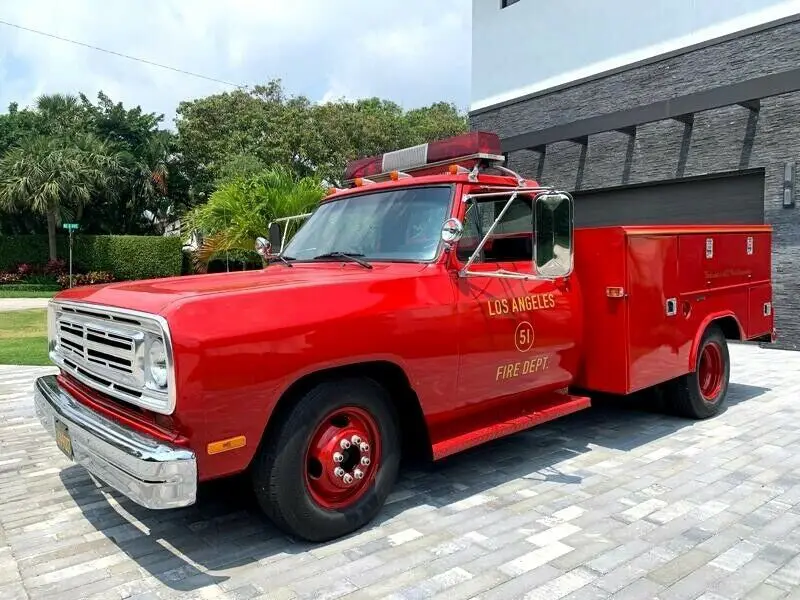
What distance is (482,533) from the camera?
3.79 m

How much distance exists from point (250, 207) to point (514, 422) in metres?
7.51

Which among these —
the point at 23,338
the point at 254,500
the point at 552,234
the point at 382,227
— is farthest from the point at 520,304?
the point at 23,338

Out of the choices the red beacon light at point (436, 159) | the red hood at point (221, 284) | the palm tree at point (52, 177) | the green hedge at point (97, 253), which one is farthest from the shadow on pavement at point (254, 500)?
the green hedge at point (97, 253)

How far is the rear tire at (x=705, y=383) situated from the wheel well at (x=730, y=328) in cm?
10

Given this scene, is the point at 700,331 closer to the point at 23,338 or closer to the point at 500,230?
the point at 500,230

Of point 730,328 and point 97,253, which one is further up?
point 97,253

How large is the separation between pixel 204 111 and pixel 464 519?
31.0 m

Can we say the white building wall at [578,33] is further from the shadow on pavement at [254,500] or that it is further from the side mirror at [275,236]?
the side mirror at [275,236]

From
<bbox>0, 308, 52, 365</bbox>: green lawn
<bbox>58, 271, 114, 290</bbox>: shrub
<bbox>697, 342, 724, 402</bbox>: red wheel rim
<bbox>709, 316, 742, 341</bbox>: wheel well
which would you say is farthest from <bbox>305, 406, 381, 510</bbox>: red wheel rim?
<bbox>58, 271, 114, 290</bbox>: shrub

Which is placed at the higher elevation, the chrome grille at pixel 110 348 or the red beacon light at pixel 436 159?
the red beacon light at pixel 436 159

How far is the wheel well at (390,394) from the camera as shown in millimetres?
3457

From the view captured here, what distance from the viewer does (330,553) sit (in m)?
3.54

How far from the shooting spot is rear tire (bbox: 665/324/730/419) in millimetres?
6035

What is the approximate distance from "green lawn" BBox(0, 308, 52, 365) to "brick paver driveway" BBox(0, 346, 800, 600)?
5.19m
